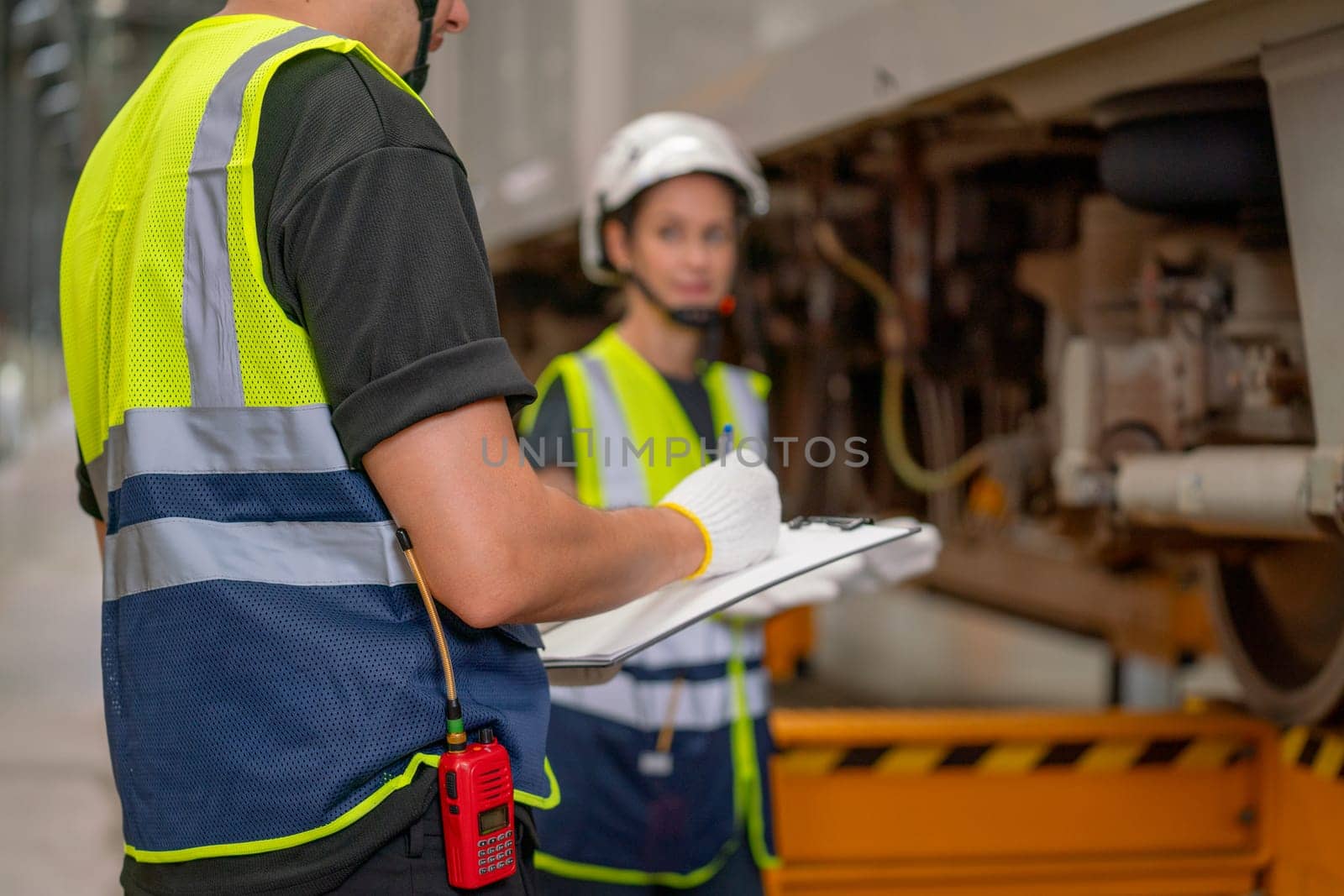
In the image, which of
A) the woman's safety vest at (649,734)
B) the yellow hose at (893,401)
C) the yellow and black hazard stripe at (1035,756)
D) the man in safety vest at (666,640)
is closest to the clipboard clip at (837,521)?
the man in safety vest at (666,640)

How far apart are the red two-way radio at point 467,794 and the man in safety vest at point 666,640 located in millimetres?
832

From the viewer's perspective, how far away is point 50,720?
15.8 feet

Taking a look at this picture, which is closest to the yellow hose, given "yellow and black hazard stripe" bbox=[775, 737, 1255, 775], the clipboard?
"yellow and black hazard stripe" bbox=[775, 737, 1255, 775]

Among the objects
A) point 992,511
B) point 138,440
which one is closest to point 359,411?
point 138,440

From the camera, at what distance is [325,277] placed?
87cm

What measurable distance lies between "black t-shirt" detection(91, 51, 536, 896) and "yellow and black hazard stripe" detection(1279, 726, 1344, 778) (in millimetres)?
1855

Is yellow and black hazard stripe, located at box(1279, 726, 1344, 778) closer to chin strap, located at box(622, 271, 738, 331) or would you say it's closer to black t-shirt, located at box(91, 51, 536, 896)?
chin strap, located at box(622, 271, 738, 331)

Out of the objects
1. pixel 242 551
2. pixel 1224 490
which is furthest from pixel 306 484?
pixel 1224 490

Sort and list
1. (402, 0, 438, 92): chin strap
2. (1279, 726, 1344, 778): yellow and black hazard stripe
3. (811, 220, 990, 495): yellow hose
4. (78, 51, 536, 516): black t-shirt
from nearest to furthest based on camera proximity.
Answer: (78, 51, 536, 516): black t-shirt → (402, 0, 438, 92): chin strap → (1279, 726, 1344, 778): yellow and black hazard stripe → (811, 220, 990, 495): yellow hose

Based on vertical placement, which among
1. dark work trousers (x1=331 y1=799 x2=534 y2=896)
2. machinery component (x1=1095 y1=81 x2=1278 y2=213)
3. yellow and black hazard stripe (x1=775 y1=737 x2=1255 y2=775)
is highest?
machinery component (x1=1095 y1=81 x2=1278 y2=213)

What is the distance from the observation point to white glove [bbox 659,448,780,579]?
1.19m

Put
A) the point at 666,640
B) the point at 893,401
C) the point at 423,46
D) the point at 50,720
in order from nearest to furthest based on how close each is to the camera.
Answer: the point at 423,46 < the point at 666,640 < the point at 893,401 < the point at 50,720

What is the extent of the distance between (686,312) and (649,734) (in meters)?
0.65

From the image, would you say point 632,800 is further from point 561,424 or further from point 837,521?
point 837,521
